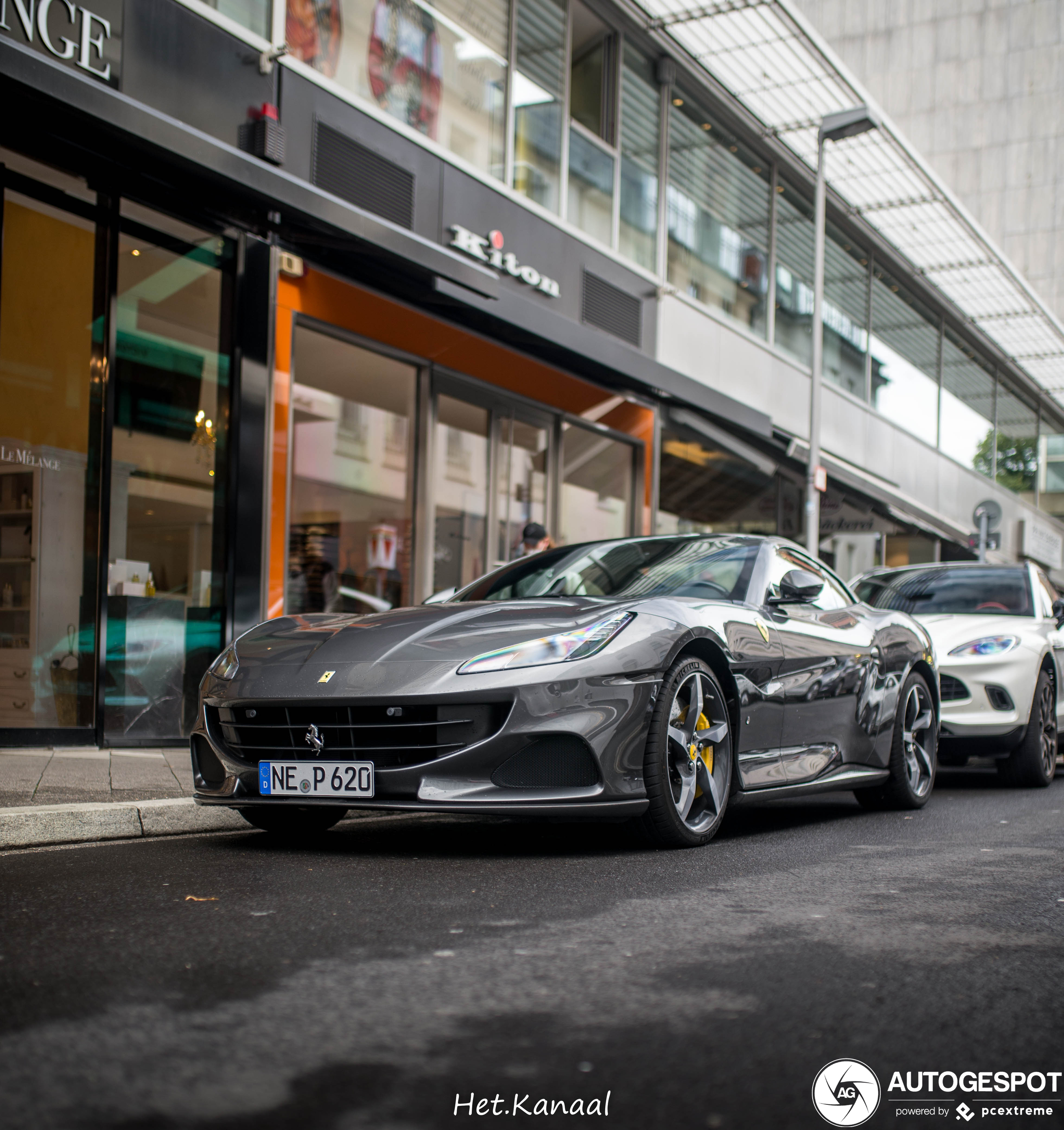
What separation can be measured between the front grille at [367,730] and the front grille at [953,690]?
499 cm

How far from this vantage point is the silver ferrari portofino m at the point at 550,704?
4.35 metres

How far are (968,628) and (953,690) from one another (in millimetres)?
553

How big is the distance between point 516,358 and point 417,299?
188cm

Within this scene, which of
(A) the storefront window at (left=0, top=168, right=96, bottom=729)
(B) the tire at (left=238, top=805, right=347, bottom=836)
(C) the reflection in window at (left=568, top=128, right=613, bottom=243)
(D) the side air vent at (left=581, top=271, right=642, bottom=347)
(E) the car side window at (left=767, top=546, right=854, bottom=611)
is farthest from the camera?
(C) the reflection in window at (left=568, top=128, right=613, bottom=243)

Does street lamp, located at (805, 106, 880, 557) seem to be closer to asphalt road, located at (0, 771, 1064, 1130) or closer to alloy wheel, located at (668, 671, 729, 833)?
alloy wheel, located at (668, 671, 729, 833)

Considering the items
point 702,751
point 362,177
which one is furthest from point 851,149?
point 702,751

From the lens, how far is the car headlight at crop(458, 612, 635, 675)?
14.5 feet

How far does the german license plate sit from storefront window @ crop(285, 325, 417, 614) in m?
5.70

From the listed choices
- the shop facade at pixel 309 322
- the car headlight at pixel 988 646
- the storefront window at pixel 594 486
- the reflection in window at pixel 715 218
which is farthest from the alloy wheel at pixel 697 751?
the reflection in window at pixel 715 218

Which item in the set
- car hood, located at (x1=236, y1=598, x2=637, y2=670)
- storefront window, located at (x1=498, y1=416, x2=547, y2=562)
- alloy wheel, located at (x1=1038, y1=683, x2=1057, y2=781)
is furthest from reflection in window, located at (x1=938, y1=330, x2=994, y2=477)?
car hood, located at (x1=236, y1=598, x2=637, y2=670)

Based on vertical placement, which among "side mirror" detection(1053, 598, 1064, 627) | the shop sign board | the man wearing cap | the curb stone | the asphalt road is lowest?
the curb stone

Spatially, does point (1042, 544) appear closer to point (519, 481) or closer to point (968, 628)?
point (519, 481)

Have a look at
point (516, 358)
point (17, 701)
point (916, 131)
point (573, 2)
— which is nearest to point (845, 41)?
point (916, 131)

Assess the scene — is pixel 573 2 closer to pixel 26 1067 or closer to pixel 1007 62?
pixel 26 1067
